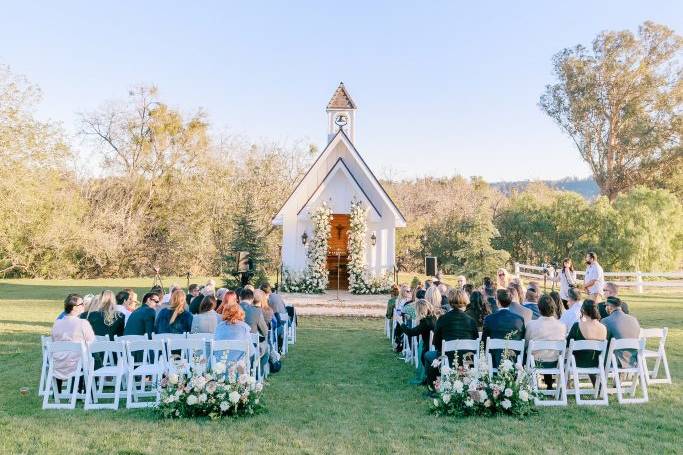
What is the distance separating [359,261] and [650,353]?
12.2 m

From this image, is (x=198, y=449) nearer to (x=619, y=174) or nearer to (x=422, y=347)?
(x=422, y=347)

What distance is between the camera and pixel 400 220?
20219 mm

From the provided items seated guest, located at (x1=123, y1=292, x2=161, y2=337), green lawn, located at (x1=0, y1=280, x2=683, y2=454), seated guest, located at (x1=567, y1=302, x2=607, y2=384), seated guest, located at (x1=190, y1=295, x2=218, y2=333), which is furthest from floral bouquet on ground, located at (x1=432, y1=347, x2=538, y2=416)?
seated guest, located at (x1=123, y1=292, x2=161, y2=337)

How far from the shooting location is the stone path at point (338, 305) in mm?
16547

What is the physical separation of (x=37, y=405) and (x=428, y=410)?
16.3 feet

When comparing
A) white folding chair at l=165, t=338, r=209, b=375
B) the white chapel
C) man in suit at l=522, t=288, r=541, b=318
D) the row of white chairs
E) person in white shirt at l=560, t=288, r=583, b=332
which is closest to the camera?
white folding chair at l=165, t=338, r=209, b=375

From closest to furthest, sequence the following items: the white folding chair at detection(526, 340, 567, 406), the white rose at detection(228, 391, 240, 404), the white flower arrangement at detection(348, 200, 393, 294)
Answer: the white rose at detection(228, 391, 240, 404) < the white folding chair at detection(526, 340, 567, 406) < the white flower arrangement at detection(348, 200, 393, 294)

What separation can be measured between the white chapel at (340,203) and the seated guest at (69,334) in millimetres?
12347

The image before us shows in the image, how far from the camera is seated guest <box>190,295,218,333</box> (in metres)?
7.93

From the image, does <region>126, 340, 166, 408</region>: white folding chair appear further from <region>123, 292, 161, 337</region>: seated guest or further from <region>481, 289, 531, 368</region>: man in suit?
<region>481, 289, 531, 368</region>: man in suit

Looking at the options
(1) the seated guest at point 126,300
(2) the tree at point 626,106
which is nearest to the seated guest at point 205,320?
(1) the seated guest at point 126,300

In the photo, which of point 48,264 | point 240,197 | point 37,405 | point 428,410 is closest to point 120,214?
point 48,264

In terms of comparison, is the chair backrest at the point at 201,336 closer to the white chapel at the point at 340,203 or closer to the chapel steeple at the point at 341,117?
the white chapel at the point at 340,203

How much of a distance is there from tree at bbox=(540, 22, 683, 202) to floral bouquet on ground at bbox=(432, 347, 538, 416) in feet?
111
